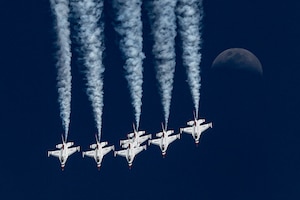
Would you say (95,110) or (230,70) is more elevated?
(230,70)

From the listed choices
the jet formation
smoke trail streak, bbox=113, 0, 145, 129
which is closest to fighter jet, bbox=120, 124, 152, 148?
the jet formation

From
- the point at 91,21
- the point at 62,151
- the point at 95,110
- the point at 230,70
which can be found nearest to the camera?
the point at 91,21

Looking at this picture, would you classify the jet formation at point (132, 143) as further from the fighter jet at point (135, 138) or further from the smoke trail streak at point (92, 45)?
the smoke trail streak at point (92, 45)

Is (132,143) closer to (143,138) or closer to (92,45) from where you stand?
(143,138)

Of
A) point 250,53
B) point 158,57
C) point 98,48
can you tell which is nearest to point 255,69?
point 250,53

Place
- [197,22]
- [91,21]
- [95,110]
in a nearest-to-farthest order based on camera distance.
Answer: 1. [91,21]
2. [197,22]
3. [95,110]

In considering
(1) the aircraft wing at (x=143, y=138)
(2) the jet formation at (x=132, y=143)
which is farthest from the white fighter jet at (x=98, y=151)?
(1) the aircraft wing at (x=143, y=138)

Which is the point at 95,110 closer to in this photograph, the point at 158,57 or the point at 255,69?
the point at 158,57
